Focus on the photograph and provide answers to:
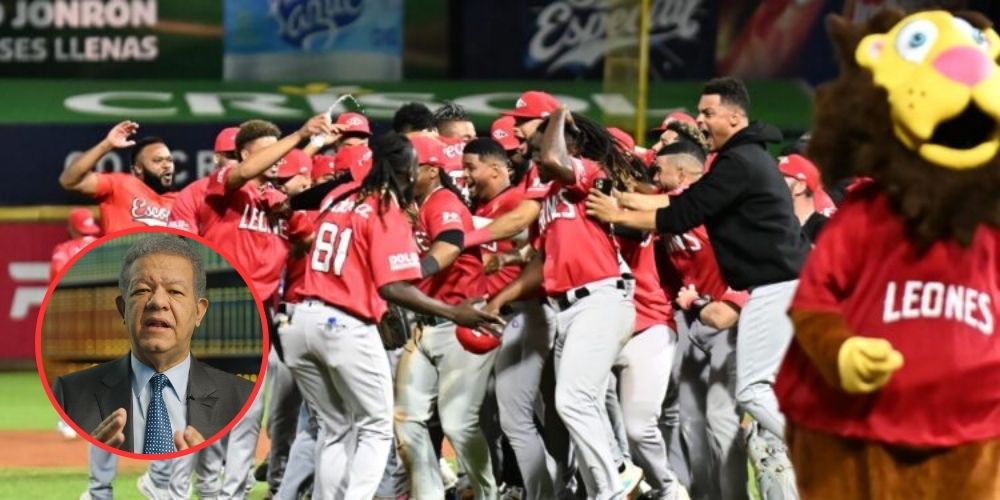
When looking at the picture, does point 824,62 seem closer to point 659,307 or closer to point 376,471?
point 659,307

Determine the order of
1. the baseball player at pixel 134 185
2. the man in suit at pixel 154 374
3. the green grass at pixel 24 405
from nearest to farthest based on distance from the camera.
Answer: the man in suit at pixel 154 374 < the baseball player at pixel 134 185 < the green grass at pixel 24 405

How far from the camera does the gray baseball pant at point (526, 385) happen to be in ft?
27.6

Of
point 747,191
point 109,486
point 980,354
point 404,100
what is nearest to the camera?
point 980,354

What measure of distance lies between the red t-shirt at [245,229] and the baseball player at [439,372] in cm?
81

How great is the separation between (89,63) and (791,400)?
14107 mm

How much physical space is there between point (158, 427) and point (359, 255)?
171cm

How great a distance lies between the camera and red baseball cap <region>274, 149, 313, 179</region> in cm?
959

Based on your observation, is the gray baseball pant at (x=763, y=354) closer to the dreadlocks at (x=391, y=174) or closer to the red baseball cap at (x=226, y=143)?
the dreadlocks at (x=391, y=174)

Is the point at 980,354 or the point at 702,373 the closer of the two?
the point at 980,354

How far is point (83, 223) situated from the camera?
14.5 meters

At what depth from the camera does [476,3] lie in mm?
18422

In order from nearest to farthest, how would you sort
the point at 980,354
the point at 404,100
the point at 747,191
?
the point at 980,354 → the point at 747,191 → the point at 404,100

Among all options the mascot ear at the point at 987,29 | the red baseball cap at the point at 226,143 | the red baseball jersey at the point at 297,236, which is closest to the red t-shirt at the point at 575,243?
the red baseball jersey at the point at 297,236

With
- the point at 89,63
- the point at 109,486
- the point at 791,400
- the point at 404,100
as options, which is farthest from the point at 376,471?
the point at 89,63
